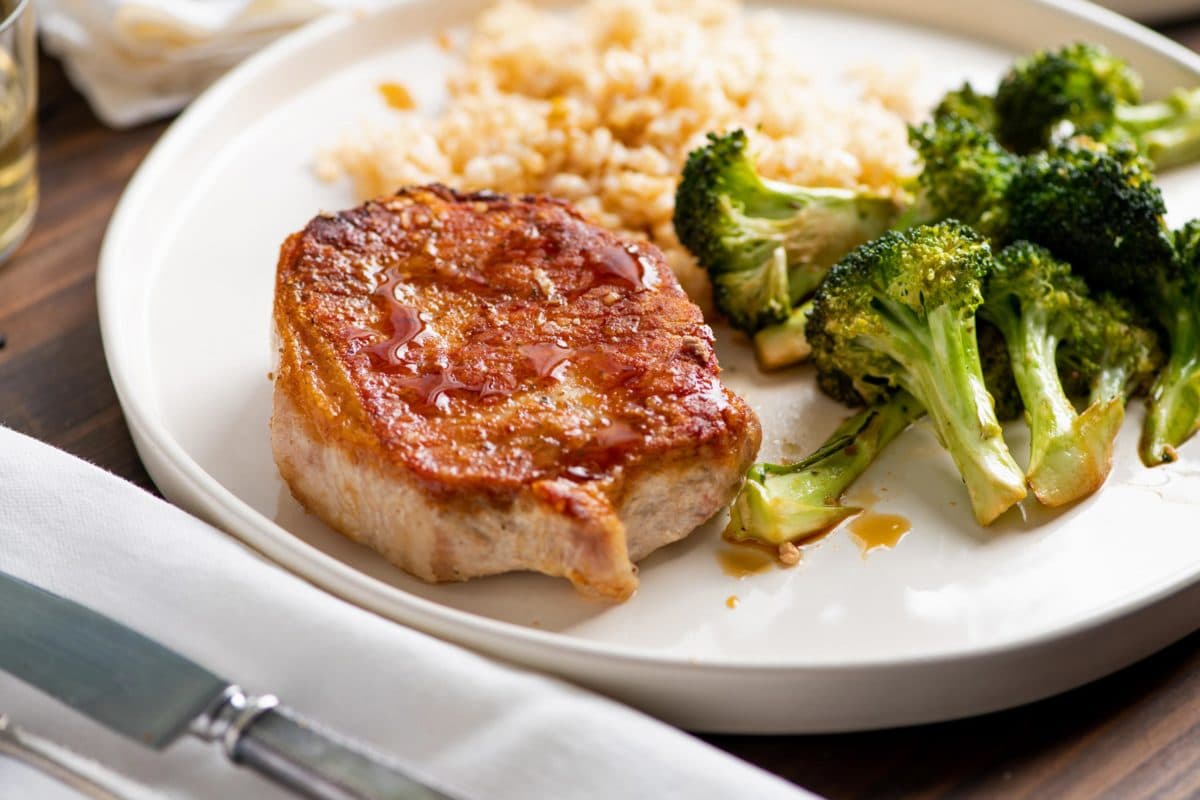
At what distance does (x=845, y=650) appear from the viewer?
2.69m

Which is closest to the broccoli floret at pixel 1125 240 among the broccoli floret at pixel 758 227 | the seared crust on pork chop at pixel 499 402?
the broccoli floret at pixel 758 227

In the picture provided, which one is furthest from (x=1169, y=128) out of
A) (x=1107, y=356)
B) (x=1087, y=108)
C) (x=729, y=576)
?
(x=729, y=576)

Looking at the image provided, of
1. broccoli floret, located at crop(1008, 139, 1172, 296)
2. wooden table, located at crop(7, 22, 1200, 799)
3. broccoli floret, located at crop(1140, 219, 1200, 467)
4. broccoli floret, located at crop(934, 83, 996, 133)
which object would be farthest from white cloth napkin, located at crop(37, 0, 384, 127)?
broccoli floret, located at crop(1140, 219, 1200, 467)

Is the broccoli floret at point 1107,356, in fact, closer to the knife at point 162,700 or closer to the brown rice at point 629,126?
the brown rice at point 629,126

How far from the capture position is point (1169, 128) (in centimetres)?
425

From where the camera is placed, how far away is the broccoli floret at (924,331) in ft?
10.00

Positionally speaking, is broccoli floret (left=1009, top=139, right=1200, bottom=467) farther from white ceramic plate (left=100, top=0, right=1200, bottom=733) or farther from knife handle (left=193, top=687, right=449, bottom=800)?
knife handle (left=193, top=687, right=449, bottom=800)

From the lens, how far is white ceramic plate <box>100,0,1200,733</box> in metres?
2.57

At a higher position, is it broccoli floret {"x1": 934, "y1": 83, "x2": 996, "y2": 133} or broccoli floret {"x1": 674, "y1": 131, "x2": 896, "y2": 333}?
broccoli floret {"x1": 934, "y1": 83, "x2": 996, "y2": 133}

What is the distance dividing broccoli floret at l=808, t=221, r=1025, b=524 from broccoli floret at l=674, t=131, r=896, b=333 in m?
0.26

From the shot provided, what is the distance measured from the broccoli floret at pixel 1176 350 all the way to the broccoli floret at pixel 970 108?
3.14ft

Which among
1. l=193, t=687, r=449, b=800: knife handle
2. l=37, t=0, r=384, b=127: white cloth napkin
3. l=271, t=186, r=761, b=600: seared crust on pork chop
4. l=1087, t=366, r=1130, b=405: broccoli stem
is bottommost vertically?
l=37, t=0, r=384, b=127: white cloth napkin

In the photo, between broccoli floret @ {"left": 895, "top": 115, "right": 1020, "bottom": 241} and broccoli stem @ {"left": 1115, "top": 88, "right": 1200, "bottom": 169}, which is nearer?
broccoli floret @ {"left": 895, "top": 115, "right": 1020, "bottom": 241}

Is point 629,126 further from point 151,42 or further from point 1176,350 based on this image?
point 151,42
